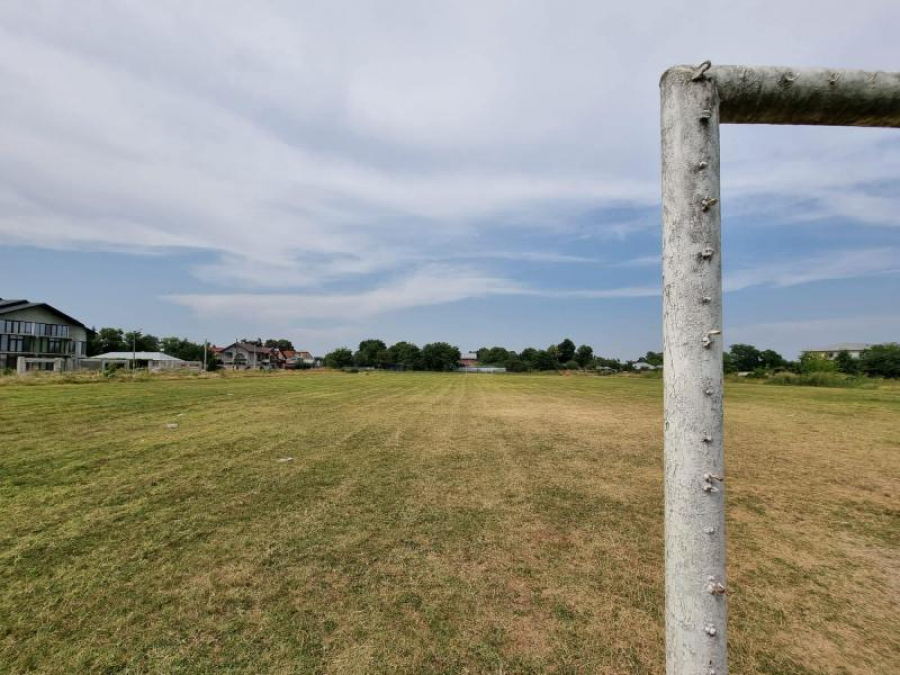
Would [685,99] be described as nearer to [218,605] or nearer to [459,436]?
[218,605]

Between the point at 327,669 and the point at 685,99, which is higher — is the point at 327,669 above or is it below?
below

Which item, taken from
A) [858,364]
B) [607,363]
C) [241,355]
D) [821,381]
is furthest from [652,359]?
[241,355]

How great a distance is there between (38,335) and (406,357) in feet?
250

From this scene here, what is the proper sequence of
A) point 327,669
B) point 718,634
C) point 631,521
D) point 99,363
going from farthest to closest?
point 99,363 < point 631,521 < point 327,669 < point 718,634

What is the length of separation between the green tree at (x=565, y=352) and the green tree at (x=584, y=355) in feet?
5.46

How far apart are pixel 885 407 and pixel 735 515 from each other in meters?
22.2

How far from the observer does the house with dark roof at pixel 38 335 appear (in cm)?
4588

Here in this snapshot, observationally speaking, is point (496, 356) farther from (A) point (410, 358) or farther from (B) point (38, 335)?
(B) point (38, 335)

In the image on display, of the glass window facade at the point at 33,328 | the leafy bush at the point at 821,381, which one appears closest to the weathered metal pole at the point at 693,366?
the leafy bush at the point at 821,381

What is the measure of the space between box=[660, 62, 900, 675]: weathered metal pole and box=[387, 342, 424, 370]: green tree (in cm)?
11279

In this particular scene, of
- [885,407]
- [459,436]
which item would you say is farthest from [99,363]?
[885,407]

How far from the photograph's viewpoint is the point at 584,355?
112812 mm

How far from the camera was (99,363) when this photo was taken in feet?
191

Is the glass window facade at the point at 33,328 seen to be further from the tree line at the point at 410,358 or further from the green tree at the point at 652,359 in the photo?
the green tree at the point at 652,359
